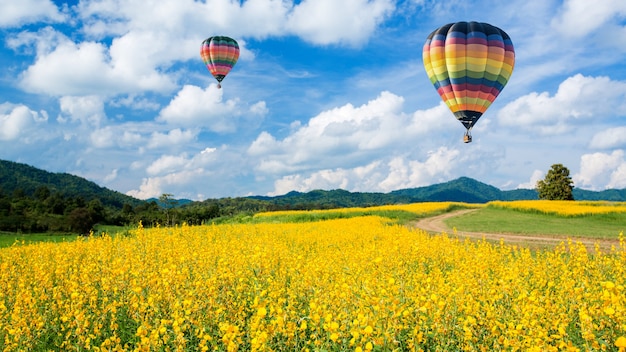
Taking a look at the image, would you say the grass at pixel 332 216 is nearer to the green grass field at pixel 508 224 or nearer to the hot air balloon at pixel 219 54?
the green grass field at pixel 508 224

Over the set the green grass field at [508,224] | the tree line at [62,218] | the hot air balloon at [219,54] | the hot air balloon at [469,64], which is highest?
the hot air balloon at [219,54]

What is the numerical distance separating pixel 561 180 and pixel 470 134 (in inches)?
2053

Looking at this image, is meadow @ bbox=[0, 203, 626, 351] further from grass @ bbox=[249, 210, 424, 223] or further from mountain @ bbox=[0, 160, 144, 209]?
mountain @ bbox=[0, 160, 144, 209]

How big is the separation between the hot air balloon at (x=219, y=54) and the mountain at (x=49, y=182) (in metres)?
66.8

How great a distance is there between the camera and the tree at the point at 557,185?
67.1 meters

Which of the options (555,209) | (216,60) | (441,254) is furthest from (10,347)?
(555,209)

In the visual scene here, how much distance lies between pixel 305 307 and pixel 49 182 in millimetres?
129998

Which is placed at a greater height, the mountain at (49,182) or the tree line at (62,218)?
the mountain at (49,182)

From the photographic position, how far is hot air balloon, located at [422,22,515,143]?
22766mm

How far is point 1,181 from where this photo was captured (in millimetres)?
103375

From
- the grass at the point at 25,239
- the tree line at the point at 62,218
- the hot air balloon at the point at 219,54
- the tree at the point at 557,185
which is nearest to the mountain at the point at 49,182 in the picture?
the tree line at the point at 62,218

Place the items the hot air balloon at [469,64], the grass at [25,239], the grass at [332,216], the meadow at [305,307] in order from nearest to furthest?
the meadow at [305,307]
the grass at [25,239]
the hot air balloon at [469,64]
the grass at [332,216]

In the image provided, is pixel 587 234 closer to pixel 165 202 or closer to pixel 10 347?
pixel 10 347

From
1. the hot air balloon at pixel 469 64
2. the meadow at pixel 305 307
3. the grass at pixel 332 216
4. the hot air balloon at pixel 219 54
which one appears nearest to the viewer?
the meadow at pixel 305 307
